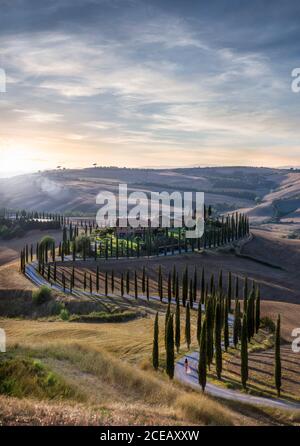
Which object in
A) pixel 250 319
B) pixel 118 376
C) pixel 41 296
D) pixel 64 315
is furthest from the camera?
pixel 41 296

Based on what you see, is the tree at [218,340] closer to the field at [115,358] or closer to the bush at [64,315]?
the field at [115,358]

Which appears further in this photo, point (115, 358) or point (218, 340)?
point (218, 340)

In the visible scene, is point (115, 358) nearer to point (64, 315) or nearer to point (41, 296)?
point (64, 315)

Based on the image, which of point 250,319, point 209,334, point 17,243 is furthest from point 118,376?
point 17,243

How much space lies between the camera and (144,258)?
130 m

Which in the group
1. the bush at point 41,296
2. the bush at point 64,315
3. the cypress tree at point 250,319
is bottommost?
the bush at point 64,315

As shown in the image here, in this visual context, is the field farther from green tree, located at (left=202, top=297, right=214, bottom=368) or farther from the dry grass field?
green tree, located at (left=202, top=297, right=214, bottom=368)

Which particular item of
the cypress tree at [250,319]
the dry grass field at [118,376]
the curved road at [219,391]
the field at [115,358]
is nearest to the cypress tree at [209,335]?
the field at [115,358]

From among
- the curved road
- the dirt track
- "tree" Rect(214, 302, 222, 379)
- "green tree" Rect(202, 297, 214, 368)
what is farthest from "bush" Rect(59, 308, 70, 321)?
the dirt track

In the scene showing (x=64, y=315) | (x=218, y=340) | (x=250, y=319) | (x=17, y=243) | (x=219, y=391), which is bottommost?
(x=64, y=315)

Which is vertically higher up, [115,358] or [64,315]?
[115,358]
